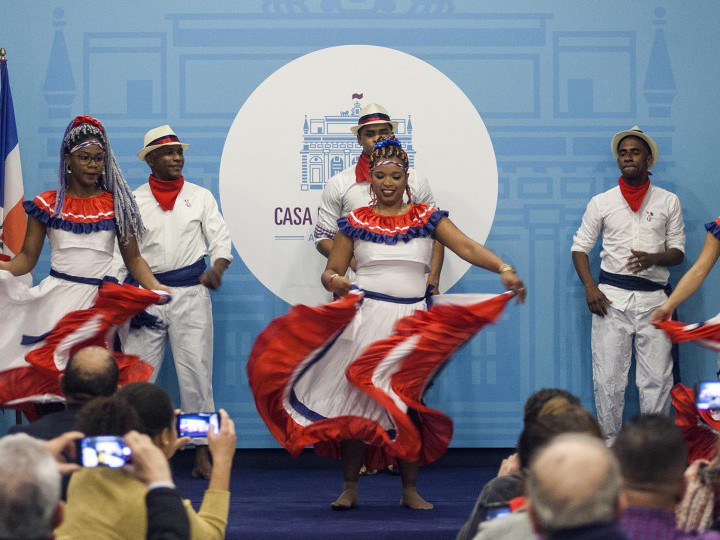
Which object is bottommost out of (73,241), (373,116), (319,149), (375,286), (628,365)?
(628,365)

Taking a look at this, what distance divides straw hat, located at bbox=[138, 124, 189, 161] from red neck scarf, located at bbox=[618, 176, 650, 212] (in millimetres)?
2636

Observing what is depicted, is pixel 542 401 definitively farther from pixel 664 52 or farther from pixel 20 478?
pixel 664 52

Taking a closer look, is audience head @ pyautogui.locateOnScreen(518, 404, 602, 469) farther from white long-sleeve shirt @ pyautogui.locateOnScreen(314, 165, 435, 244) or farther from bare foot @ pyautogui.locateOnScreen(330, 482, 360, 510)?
white long-sleeve shirt @ pyautogui.locateOnScreen(314, 165, 435, 244)

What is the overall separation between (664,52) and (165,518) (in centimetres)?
539

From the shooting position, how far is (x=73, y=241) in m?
5.34

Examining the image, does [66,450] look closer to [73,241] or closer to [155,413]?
[155,413]

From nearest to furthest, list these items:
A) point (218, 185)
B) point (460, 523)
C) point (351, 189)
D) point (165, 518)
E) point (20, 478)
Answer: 1. point (20, 478)
2. point (165, 518)
3. point (460, 523)
4. point (351, 189)
5. point (218, 185)

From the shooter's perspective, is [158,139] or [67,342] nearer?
[67,342]

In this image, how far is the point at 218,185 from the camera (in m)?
6.74

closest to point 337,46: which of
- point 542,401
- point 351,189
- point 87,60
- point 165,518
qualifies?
point 351,189

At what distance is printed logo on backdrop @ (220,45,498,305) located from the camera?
6727 millimetres

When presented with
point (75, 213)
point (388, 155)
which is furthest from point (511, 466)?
point (75, 213)

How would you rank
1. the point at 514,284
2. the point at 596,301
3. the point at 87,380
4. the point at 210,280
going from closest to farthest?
the point at 87,380 → the point at 514,284 → the point at 210,280 → the point at 596,301

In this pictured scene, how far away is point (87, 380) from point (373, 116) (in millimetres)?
3299
